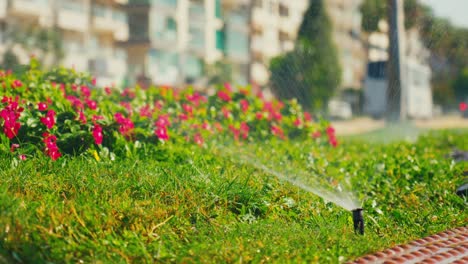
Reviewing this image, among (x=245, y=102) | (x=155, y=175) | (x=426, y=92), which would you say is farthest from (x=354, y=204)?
(x=426, y=92)

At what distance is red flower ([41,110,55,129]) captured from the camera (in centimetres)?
765

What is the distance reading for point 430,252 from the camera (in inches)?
233

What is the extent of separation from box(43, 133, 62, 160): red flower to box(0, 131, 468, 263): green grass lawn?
Answer: 0.27 metres

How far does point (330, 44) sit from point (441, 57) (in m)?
Result: 21.6

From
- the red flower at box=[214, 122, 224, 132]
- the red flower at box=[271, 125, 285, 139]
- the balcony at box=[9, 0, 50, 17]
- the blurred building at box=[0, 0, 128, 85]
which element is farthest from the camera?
the blurred building at box=[0, 0, 128, 85]

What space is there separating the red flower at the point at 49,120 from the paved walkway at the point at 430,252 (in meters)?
3.79

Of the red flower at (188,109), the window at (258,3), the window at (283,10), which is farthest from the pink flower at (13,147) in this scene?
the window at (283,10)

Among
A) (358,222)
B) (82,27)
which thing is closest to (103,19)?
(82,27)

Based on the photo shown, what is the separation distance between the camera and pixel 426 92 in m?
41.0

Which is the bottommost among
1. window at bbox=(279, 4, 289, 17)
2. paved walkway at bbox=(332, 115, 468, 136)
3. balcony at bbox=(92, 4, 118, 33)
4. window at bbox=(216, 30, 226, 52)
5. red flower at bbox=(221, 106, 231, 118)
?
paved walkway at bbox=(332, 115, 468, 136)

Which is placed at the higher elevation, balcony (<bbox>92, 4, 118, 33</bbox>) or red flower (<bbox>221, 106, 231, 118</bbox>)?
balcony (<bbox>92, 4, 118, 33</bbox>)

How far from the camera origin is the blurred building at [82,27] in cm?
3862

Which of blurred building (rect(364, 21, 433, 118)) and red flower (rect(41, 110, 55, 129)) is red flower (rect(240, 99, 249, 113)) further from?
blurred building (rect(364, 21, 433, 118))

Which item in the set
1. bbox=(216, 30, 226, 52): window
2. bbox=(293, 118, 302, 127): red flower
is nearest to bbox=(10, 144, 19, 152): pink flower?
bbox=(293, 118, 302, 127): red flower
